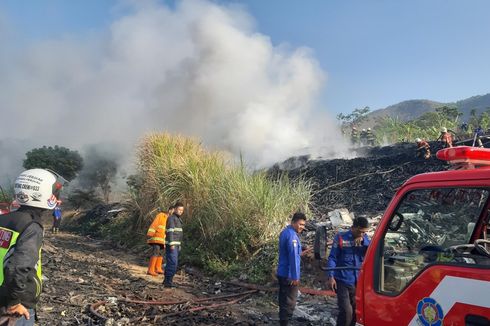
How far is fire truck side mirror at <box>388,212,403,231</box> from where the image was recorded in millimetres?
2850

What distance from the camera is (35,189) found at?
2.83 meters

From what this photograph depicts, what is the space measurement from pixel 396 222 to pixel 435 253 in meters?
0.36

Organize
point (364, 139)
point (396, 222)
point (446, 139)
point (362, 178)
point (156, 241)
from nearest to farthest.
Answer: point (396, 222) < point (156, 241) < point (362, 178) < point (446, 139) < point (364, 139)

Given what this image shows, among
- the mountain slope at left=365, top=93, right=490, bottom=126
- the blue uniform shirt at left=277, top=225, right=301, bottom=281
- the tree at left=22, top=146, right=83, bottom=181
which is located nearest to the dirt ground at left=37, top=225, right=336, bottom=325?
the blue uniform shirt at left=277, top=225, right=301, bottom=281

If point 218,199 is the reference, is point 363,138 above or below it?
above

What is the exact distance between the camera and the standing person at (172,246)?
7.84 m

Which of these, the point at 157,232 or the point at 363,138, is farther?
the point at 363,138

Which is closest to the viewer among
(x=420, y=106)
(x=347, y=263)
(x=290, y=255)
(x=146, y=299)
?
(x=347, y=263)

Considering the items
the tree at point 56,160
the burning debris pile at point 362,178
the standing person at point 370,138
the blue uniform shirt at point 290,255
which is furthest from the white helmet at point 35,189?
the tree at point 56,160

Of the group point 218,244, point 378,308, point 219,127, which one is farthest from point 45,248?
point 219,127

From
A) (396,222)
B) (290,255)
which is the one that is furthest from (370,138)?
(396,222)

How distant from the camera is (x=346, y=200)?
13.4 meters

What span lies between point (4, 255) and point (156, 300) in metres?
4.30

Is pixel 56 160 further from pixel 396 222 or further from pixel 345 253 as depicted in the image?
pixel 396 222
